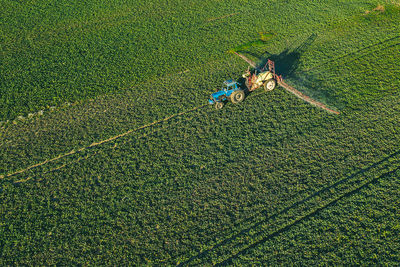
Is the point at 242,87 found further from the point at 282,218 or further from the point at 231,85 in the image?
the point at 282,218

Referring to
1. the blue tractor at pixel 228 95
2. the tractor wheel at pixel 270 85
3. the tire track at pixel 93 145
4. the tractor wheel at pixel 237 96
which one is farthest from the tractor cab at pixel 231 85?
the tractor wheel at pixel 270 85

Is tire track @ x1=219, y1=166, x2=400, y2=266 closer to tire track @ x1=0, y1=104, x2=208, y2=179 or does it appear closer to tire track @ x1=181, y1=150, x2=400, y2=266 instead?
tire track @ x1=181, y1=150, x2=400, y2=266

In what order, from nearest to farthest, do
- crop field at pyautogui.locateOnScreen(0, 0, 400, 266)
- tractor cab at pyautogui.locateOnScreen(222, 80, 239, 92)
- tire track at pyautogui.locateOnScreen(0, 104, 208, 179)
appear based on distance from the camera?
crop field at pyautogui.locateOnScreen(0, 0, 400, 266) < tire track at pyautogui.locateOnScreen(0, 104, 208, 179) < tractor cab at pyautogui.locateOnScreen(222, 80, 239, 92)

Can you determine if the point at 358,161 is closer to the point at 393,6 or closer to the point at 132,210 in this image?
the point at 132,210

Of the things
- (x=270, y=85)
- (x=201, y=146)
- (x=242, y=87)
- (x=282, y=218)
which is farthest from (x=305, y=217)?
(x=242, y=87)

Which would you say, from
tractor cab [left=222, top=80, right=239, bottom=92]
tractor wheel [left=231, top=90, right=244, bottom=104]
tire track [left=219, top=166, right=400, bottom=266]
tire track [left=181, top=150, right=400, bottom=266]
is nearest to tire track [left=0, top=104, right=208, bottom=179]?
tractor cab [left=222, top=80, right=239, bottom=92]

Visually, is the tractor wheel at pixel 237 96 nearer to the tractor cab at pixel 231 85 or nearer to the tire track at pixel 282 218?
the tractor cab at pixel 231 85
